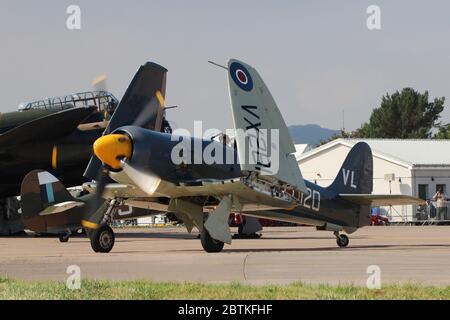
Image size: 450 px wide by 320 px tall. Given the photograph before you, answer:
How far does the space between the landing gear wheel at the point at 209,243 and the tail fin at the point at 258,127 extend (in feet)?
5.99

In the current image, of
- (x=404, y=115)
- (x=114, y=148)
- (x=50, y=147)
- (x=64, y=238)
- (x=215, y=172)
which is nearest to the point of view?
(x=114, y=148)

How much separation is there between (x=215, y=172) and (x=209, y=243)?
6.11 ft

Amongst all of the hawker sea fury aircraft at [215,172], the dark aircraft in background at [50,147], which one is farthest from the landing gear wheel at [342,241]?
the dark aircraft in background at [50,147]

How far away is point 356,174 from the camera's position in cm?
2408

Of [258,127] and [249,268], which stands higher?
[258,127]

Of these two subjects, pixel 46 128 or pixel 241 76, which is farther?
pixel 46 128

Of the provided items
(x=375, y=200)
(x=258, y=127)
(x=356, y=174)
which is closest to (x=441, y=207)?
(x=356, y=174)

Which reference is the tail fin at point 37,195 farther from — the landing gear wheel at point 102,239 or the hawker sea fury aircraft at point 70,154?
the landing gear wheel at point 102,239

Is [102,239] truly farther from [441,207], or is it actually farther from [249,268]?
[441,207]

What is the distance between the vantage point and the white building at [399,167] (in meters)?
49.8

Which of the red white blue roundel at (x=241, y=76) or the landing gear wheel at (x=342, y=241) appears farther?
the landing gear wheel at (x=342, y=241)

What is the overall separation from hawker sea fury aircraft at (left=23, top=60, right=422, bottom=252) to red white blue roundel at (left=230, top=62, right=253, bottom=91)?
2 centimetres
